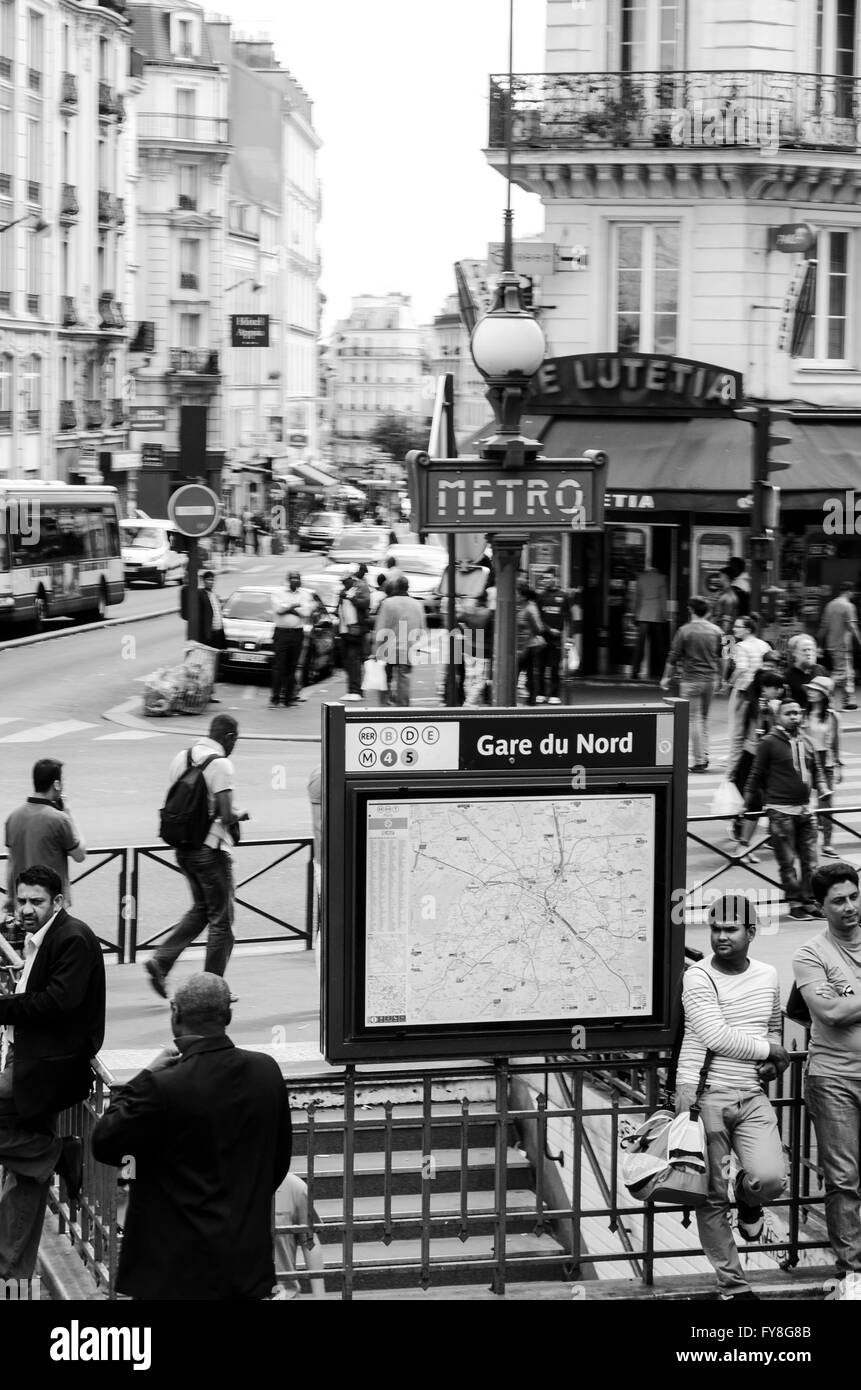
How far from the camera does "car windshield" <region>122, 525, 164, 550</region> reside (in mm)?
50750

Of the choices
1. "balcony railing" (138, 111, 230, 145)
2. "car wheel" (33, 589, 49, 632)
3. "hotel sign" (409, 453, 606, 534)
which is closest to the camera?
"hotel sign" (409, 453, 606, 534)

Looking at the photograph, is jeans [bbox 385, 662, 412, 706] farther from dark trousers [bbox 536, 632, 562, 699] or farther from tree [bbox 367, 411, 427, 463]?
Result: tree [bbox 367, 411, 427, 463]

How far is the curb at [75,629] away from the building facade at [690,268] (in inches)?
434

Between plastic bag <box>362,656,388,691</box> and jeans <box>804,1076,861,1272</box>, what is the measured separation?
15109 millimetres

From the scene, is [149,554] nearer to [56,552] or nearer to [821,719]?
[56,552]

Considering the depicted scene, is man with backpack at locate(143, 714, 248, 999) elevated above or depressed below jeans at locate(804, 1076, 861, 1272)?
above

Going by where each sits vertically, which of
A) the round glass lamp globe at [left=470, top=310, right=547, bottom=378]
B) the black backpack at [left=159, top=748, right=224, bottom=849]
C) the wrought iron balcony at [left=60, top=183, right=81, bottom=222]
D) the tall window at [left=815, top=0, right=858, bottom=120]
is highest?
the wrought iron balcony at [left=60, top=183, right=81, bottom=222]

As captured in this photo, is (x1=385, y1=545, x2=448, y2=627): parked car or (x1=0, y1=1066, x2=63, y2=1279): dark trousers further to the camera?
(x1=385, y1=545, x2=448, y2=627): parked car

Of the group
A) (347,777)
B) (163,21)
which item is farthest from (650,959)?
(163,21)

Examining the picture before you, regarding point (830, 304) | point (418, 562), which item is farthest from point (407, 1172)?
point (418, 562)

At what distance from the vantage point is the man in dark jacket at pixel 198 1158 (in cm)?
604

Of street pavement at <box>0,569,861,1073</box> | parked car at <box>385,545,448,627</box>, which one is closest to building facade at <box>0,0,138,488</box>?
parked car at <box>385,545,448,627</box>
